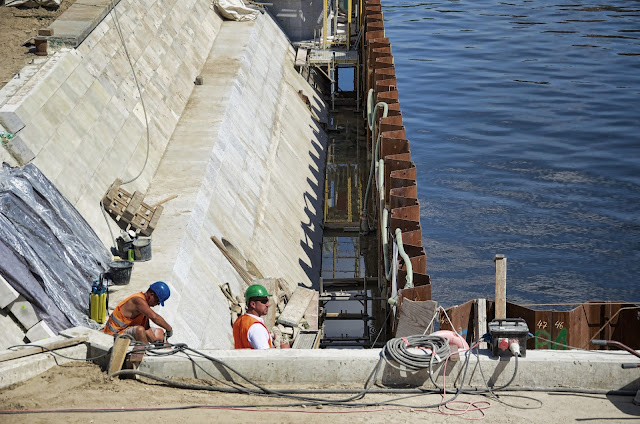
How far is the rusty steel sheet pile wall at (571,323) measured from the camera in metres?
14.2

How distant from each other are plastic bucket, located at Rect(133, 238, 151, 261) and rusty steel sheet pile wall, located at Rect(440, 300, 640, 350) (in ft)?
17.5

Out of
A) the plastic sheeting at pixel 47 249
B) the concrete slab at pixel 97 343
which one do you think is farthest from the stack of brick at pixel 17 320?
the concrete slab at pixel 97 343

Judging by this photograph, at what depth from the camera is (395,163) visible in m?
22.0

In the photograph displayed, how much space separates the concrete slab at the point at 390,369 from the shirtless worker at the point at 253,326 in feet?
1.39

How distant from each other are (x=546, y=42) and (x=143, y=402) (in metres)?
49.6

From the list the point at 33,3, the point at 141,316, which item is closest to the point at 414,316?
the point at 141,316

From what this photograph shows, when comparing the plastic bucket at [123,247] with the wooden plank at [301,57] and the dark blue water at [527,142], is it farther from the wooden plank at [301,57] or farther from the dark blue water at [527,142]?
the wooden plank at [301,57]

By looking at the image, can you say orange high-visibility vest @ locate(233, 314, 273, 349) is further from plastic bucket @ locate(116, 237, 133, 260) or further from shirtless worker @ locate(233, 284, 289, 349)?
plastic bucket @ locate(116, 237, 133, 260)

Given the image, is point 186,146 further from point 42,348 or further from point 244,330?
point 42,348

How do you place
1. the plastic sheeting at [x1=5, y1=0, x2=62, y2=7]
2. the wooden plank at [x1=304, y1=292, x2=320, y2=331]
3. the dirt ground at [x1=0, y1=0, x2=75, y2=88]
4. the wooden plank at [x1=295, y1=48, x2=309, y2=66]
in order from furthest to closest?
the wooden plank at [x1=295, y1=48, x2=309, y2=66] → the plastic sheeting at [x1=5, y1=0, x2=62, y2=7] → the dirt ground at [x1=0, y1=0, x2=75, y2=88] → the wooden plank at [x1=304, y1=292, x2=320, y2=331]

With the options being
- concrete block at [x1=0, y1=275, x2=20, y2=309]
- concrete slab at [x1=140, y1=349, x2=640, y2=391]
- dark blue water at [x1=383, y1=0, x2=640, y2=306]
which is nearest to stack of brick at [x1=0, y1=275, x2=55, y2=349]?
concrete block at [x1=0, y1=275, x2=20, y2=309]

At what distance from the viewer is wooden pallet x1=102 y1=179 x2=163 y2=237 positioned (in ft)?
54.1

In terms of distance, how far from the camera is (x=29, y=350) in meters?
10.7

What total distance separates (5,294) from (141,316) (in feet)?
6.26
